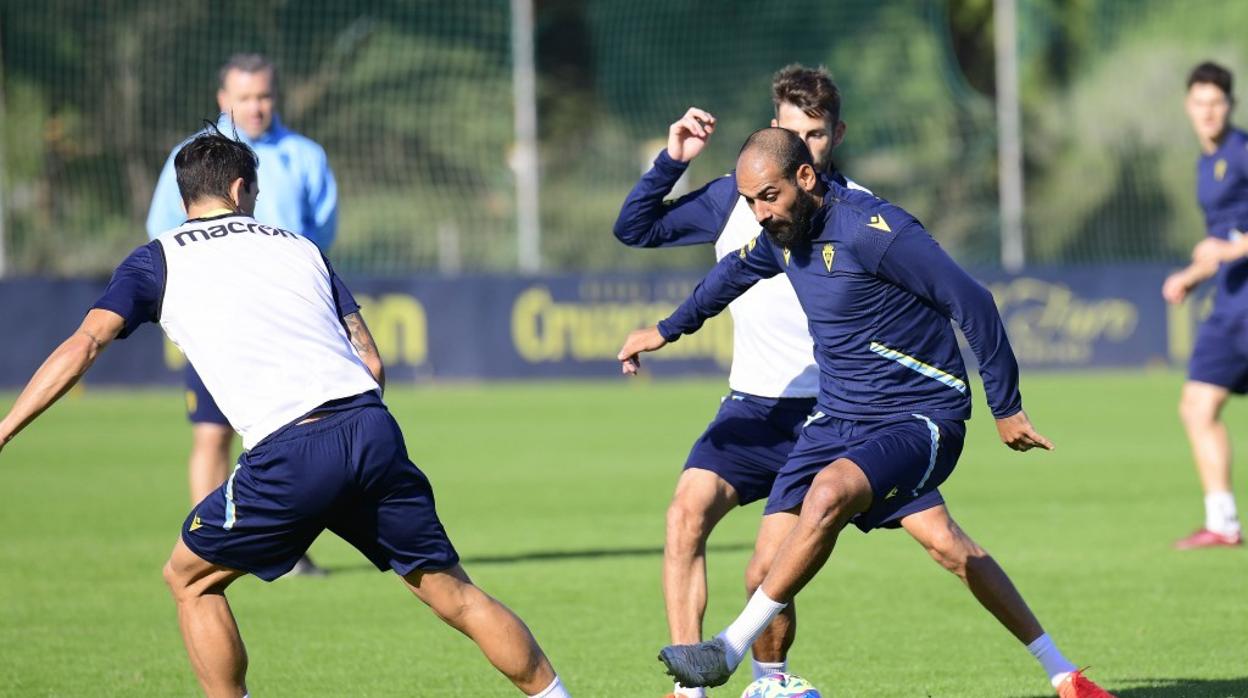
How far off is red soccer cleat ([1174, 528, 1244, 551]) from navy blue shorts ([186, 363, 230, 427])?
5.45 m

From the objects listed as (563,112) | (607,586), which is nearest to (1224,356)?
(607,586)

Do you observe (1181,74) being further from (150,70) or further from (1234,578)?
(1234,578)

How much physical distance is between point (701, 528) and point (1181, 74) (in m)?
29.6

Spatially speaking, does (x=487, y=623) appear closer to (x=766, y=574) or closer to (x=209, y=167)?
(x=766, y=574)

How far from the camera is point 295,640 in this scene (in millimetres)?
8242

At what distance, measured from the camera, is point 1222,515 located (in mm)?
10703

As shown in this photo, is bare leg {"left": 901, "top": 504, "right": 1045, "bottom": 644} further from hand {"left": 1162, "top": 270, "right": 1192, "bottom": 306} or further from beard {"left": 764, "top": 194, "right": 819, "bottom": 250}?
hand {"left": 1162, "top": 270, "right": 1192, "bottom": 306}

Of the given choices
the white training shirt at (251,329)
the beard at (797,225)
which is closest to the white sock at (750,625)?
the beard at (797,225)

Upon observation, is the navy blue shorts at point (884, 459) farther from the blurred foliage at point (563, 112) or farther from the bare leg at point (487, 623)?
the blurred foliage at point (563, 112)

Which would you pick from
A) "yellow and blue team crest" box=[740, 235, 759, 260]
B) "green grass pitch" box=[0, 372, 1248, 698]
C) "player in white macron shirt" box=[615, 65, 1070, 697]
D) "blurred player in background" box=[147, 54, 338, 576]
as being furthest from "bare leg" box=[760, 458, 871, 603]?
"blurred player in background" box=[147, 54, 338, 576]

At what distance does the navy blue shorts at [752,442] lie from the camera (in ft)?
23.1

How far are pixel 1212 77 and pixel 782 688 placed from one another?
604 centimetres

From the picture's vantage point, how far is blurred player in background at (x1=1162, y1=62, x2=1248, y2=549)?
35.1 feet

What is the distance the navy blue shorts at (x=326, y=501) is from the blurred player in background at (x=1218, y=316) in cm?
633
